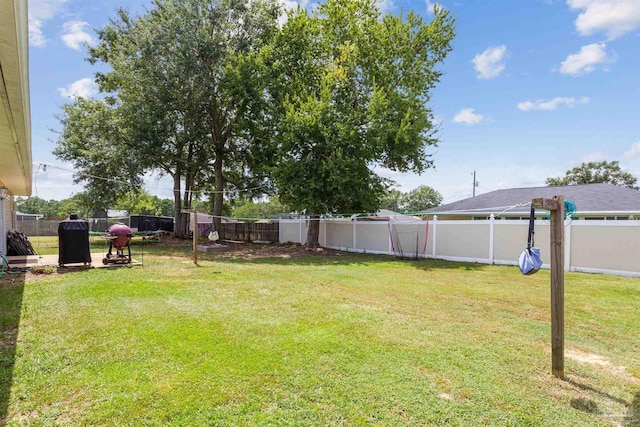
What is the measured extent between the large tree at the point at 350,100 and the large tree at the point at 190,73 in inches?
59.2

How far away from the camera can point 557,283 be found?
3035mm

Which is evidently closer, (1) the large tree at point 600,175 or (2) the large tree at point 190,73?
(2) the large tree at point 190,73

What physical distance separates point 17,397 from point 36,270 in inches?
264

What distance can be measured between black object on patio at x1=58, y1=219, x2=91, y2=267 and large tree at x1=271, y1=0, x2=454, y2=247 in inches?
290

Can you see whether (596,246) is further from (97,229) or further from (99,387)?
(97,229)

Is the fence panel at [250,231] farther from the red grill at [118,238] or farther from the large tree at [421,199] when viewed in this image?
the large tree at [421,199]

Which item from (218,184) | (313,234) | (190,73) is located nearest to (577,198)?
(313,234)

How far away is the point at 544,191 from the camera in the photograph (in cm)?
1541

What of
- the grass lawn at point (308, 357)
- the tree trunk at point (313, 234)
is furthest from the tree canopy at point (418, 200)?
the grass lawn at point (308, 357)

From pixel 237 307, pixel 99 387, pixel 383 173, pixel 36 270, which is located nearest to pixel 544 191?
pixel 383 173

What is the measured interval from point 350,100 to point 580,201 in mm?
10408

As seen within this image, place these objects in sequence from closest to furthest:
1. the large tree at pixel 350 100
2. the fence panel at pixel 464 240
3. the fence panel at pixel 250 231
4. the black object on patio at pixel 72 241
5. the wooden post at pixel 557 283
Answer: the wooden post at pixel 557 283 < the black object on patio at pixel 72 241 < the fence panel at pixel 464 240 < the large tree at pixel 350 100 < the fence panel at pixel 250 231

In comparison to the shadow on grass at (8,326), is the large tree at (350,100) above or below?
above

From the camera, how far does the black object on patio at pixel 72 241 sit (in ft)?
26.2
